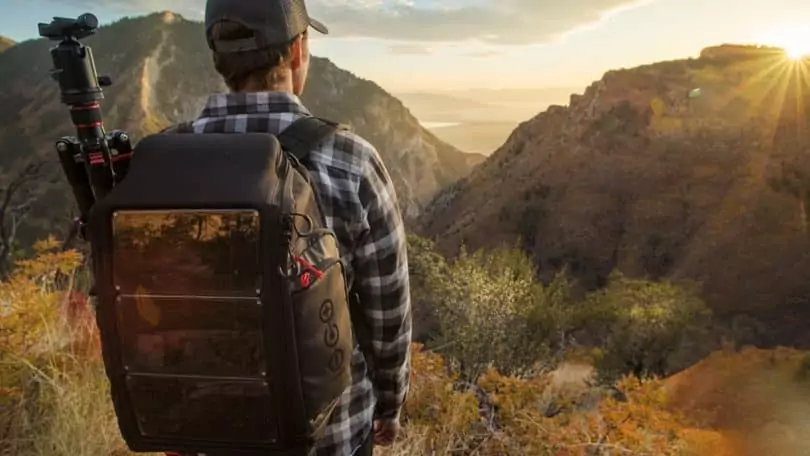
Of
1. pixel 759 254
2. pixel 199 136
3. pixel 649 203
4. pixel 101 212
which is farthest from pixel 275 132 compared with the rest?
pixel 649 203

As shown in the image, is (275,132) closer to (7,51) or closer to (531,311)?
(531,311)

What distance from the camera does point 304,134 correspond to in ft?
4.00

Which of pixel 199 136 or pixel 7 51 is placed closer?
pixel 199 136

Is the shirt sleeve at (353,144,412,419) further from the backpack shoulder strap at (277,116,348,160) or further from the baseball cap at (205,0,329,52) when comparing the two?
the baseball cap at (205,0,329,52)

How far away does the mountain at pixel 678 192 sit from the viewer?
27781mm

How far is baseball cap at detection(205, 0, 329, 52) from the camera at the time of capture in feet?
4.02

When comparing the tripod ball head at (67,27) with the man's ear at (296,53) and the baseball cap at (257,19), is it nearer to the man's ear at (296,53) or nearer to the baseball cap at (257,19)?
the baseball cap at (257,19)

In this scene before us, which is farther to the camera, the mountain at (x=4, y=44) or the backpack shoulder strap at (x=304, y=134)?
the mountain at (x=4, y=44)

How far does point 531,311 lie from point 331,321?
60.3ft

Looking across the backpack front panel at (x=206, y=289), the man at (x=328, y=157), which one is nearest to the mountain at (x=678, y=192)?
the man at (x=328, y=157)

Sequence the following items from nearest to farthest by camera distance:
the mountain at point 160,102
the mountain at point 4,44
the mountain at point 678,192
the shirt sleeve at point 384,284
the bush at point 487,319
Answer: the shirt sleeve at point 384,284 < the bush at point 487,319 < the mountain at point 678,192 < the mountain at point 160,102 < the mountain at point 4,44

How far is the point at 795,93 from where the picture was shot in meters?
37.9

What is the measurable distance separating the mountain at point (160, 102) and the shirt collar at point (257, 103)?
33.4 metres

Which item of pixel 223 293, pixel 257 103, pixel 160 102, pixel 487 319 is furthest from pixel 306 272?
pixel 160 102
